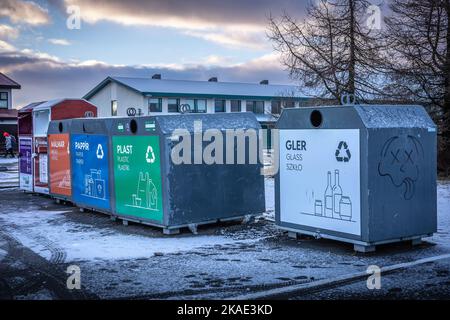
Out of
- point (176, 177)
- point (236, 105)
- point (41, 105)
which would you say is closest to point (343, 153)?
point (176, 177)

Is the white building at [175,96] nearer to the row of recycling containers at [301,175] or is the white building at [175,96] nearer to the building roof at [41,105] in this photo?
the building roof at [41,105]

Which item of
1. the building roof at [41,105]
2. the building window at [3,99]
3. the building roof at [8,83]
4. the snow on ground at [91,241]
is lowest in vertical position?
the snow on ground at [91,241]

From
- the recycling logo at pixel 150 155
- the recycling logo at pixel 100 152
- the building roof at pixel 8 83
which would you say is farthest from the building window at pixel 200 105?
the recycling logo at pixel 150 155

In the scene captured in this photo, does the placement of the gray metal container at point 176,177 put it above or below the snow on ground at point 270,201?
above

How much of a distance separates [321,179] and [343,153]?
0.55m

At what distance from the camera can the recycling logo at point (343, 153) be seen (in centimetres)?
707

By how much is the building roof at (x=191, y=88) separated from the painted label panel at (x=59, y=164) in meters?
27.6

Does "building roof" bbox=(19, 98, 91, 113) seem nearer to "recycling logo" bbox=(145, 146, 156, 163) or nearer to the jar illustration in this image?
"recycling logo" bbox=(145, 146, 156, 163)

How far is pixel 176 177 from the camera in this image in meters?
8.63

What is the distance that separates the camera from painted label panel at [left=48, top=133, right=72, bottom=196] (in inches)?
474

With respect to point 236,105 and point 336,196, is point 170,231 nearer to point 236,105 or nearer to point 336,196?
point 336,196

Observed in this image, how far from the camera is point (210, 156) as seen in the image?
8938mm

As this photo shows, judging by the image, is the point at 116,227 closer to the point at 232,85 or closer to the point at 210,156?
the point at 210,156
